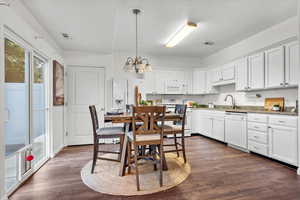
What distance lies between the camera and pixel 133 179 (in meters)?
2.25

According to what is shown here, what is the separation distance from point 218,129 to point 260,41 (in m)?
2.24

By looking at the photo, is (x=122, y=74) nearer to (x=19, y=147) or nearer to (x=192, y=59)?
(x=192, y=59)

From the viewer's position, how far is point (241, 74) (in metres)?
3.87

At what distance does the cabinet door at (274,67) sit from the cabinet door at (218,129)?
1335mm

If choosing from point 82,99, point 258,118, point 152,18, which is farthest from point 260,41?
point 82,99

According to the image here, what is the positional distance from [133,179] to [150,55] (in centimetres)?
381

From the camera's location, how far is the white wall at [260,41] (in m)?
2.86

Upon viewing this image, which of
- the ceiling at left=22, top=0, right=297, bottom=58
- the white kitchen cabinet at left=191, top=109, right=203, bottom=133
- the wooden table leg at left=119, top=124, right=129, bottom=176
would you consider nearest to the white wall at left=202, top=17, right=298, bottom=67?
the ceiling at left=22, top=0, right=297, bottom=58

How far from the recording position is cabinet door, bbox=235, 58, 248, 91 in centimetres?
375

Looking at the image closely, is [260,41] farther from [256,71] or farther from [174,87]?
[174,87]

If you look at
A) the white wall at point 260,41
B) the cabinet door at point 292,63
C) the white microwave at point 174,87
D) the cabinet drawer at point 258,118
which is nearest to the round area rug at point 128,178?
the cabinet drawer at point 258,118

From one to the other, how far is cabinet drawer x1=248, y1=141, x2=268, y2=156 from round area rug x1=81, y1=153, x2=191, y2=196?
150cm

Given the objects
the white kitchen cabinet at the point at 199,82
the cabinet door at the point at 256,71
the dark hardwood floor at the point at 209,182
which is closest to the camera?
the dark hardwood floor at the point at 209,182

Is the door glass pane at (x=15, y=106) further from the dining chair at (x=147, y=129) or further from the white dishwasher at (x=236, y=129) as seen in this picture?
the white dishwasher at (x=236, y=129)
